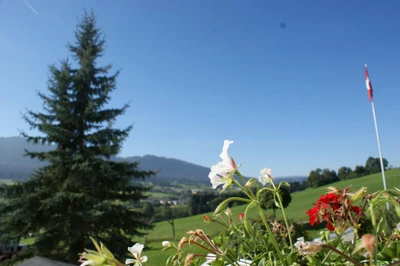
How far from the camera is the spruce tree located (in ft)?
27.3

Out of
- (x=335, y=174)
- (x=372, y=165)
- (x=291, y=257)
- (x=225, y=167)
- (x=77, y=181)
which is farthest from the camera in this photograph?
(x=372, y=165)

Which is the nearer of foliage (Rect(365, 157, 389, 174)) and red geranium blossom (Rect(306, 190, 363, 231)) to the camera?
red geranium blossom (Rect(306, 190, 363, 231))

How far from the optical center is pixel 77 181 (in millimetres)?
8844

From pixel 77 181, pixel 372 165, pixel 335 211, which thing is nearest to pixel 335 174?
pixel 372 165

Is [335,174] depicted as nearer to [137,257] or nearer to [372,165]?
[372,165]

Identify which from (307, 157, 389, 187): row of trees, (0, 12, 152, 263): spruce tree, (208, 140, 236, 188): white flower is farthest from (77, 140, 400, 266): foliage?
(307, 157, 389, 187): row of trees

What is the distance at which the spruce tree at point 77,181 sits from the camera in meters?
8.32

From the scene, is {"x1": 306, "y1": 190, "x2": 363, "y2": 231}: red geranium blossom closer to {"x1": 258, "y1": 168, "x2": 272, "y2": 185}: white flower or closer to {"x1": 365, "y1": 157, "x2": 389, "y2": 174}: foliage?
{"x1": 258, "y1": 168, "x2": 272, "y2": 185}: white flower

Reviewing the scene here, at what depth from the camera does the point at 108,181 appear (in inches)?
382

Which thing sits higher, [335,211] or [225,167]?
[225,167]

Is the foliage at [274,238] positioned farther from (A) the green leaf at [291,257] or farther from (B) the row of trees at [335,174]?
(B) the row of trees at [335,174]

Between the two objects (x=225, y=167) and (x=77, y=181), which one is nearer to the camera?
(x=225, y=167)

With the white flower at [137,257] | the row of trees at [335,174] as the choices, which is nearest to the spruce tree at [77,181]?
the white flower at [137,257]

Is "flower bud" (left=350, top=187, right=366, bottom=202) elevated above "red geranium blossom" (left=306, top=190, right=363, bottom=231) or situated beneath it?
elevated above
